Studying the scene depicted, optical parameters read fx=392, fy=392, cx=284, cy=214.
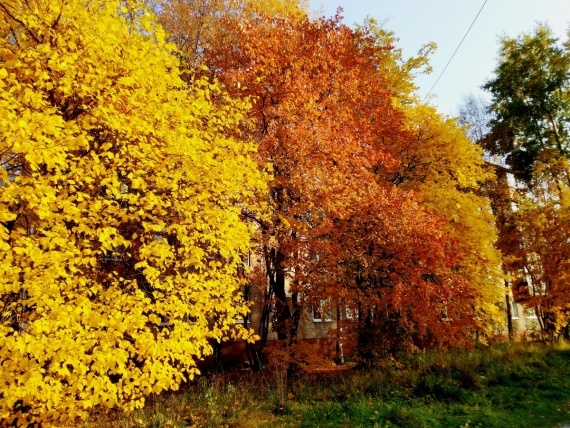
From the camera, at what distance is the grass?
8227 mm

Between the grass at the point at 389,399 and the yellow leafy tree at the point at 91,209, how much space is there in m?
2.29

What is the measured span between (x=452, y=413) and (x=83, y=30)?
10.6 m

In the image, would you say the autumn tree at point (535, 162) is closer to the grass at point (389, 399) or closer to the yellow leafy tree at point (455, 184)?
the yellow leafy tree at point (455, 184)

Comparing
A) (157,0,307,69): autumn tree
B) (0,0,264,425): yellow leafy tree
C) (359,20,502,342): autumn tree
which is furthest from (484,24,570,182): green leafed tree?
(0,0,264,425): yellow leafy tree

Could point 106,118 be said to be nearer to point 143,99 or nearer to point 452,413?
point 143,99

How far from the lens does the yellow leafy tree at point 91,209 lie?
206 inches

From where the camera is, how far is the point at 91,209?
6.04 metres

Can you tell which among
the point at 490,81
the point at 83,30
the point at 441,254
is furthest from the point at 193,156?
the point at 490,81

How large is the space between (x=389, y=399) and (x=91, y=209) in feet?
26.4

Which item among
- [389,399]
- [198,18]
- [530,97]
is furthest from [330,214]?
[530,97]

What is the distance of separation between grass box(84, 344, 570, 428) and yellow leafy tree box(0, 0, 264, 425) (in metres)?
2.29

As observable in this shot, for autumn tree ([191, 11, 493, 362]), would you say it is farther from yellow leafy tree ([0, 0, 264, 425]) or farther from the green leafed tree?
the green leafed tree

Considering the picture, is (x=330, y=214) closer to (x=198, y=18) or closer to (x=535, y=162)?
(x=198, y=18)

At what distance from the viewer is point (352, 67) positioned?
50.0ft
